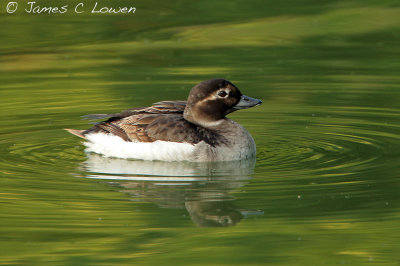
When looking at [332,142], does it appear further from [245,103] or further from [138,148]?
[138,148]

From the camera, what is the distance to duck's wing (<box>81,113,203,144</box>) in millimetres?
13781

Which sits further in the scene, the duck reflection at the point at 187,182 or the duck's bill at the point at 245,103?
the duck's bill at the point at 245,103

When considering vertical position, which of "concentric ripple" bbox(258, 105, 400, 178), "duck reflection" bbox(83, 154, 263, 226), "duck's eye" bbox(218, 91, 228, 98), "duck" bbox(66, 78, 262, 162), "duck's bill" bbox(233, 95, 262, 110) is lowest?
"duck reflection" bbox(83, 154, 263, 226)

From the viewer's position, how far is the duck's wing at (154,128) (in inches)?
543

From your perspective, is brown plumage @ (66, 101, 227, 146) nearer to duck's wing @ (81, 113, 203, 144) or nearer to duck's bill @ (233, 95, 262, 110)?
duck's wing @ (81, 113, 203, 144)

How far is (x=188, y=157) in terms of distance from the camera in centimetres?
1379

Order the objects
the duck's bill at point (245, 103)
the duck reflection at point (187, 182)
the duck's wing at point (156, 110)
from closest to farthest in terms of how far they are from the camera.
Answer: the duck reflection at point (187, 182) < the duck's bill at point (245, 103) < the duck's wing at point (156, 110)

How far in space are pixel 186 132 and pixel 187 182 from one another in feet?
4.27

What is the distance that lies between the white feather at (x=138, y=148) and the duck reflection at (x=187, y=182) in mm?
90

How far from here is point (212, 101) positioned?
14.1 metres

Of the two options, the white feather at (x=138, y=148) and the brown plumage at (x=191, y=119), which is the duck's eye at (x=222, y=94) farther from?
the white feather at (x=138, y=148)

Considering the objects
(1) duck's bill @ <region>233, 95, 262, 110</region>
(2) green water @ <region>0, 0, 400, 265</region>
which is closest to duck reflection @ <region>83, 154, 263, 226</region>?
(2) green water @ <region>0, 0, 400, 265</region>

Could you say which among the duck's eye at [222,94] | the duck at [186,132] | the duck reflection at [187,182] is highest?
the duck's eye at [222,94]

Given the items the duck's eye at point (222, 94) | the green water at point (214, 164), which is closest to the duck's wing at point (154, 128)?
the green water at point (214, 164)
